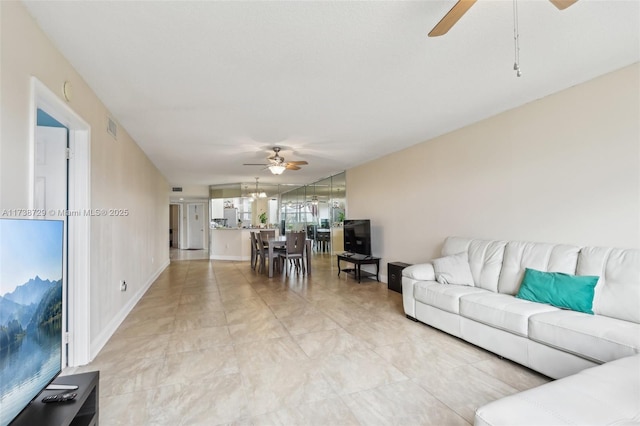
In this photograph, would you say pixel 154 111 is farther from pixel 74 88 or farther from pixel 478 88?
pixel 478 88

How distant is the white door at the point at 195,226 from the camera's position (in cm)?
1263

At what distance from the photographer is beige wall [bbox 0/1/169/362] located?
1525 mm

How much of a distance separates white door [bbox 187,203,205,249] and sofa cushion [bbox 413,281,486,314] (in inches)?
435

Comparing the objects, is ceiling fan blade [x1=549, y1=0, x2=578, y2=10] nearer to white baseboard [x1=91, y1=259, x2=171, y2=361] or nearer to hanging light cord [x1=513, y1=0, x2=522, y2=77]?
hanging light cord [x1=513, y1=0, x2=522, y2=77]

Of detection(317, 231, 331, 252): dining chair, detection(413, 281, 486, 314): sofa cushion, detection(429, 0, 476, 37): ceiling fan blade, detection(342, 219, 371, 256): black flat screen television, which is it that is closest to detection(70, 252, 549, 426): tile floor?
detection(413, 281, 486, 314): sofa cushion

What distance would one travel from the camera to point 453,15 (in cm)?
145

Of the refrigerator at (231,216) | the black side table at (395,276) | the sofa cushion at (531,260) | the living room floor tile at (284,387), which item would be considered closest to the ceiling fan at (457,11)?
the sofa cushion at (531,260)

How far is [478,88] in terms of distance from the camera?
2.88 m

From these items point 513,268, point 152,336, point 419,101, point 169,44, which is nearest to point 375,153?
point 419,101

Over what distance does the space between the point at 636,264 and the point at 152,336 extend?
4.48 metres

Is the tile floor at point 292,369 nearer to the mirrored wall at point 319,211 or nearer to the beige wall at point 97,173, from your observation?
the beige wall at point 97,173

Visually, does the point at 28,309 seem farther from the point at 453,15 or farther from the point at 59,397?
the point at 453,15

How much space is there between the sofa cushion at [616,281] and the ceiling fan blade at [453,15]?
2.40 metres

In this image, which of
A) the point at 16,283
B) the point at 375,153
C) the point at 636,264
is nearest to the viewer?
the point at 16,283
